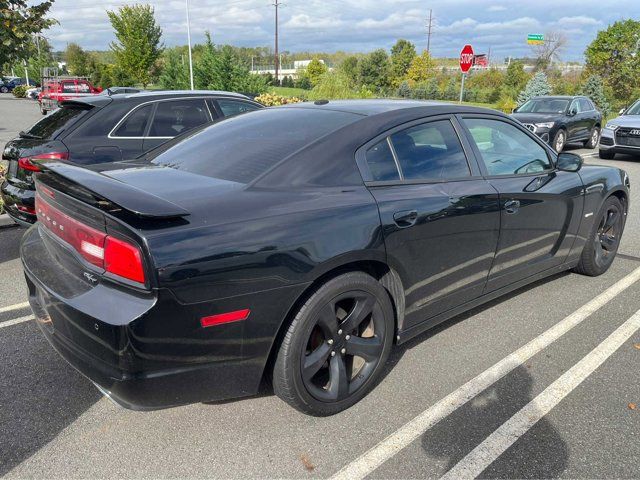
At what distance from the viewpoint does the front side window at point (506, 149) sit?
3.48 metres

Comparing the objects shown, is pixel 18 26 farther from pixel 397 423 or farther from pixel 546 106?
pixel 546 106

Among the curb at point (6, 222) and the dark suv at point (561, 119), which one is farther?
the dark suv at point (561, 119)

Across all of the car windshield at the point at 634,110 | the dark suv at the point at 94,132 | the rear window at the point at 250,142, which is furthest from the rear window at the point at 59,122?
the car windshield at the point at 634,110

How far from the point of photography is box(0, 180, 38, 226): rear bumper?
5.02m

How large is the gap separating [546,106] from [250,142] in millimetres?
14402

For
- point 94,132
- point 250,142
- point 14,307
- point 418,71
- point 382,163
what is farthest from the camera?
point 418,71

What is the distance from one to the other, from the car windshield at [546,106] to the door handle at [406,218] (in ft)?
45.4

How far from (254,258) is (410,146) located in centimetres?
134

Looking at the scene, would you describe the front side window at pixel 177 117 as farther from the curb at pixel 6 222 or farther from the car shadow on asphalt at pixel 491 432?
the car shadow on asphalt at pixel 491 432

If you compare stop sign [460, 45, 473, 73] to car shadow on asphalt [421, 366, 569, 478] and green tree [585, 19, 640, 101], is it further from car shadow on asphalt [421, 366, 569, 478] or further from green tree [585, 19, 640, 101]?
green tree [585, 19, 640, 101]

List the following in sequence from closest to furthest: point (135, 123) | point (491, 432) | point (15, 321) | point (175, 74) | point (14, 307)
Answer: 1. point (491, 432)
2. point (15, 321)
3. point (14, 307)
4. point (135, 123)
5. point (175, 74)

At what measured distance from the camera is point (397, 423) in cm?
265

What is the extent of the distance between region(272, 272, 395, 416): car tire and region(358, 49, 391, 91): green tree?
186 ft

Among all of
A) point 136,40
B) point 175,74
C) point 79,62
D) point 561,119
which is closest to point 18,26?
point 561,119
